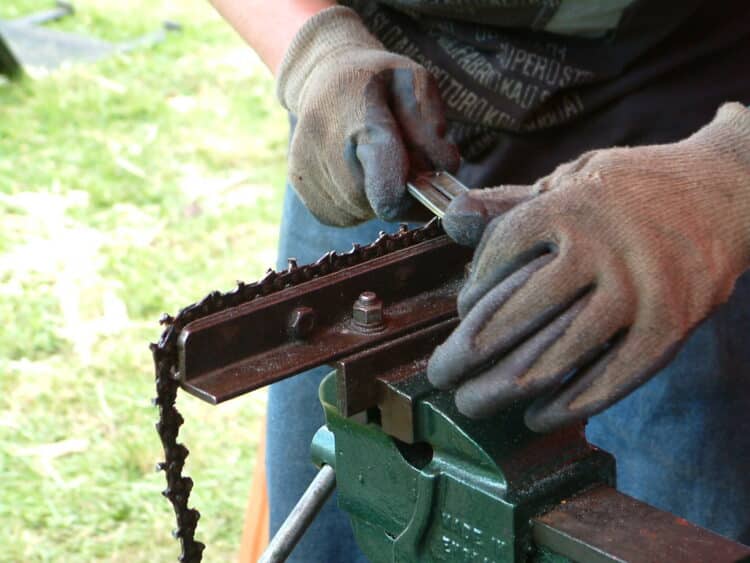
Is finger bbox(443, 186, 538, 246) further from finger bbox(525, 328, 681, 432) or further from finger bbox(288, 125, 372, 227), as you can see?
finger bbox(288, 125, 372, 227)

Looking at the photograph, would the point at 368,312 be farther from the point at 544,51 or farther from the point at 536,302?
the point at 544,51

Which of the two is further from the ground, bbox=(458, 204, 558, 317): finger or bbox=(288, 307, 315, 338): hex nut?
bbox=(458, 204, 558, 317): finger

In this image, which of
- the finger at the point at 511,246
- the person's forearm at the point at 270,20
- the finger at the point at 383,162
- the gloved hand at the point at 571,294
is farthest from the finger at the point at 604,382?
the person's forearm at the point at 270,20

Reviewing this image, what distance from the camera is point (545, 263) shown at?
104 centimetres

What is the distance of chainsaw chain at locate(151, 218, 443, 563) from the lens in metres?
1.07

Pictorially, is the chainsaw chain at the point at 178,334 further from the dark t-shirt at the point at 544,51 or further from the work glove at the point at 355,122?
the dark t-shirt at the point at 544,51

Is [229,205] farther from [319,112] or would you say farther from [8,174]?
[319,112]

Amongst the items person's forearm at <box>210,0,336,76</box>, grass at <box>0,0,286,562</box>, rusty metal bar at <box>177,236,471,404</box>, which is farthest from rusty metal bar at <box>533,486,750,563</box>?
grass at <box>0,0,286,562</box>

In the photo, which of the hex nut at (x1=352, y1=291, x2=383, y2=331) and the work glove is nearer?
the hex nut at (x1=352, y1=291, x2=383, y2=331)

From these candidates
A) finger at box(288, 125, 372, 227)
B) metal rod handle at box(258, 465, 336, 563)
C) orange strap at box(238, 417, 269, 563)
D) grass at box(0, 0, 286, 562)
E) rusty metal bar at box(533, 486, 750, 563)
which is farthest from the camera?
grass at box(0, 0, 286, 562)

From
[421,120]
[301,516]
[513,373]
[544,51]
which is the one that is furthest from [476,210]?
[544,51]

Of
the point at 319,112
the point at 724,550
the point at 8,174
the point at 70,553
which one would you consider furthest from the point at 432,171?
the point at 8,174

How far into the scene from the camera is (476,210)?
3.65ft

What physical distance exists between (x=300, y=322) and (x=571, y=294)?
0.27 metres
